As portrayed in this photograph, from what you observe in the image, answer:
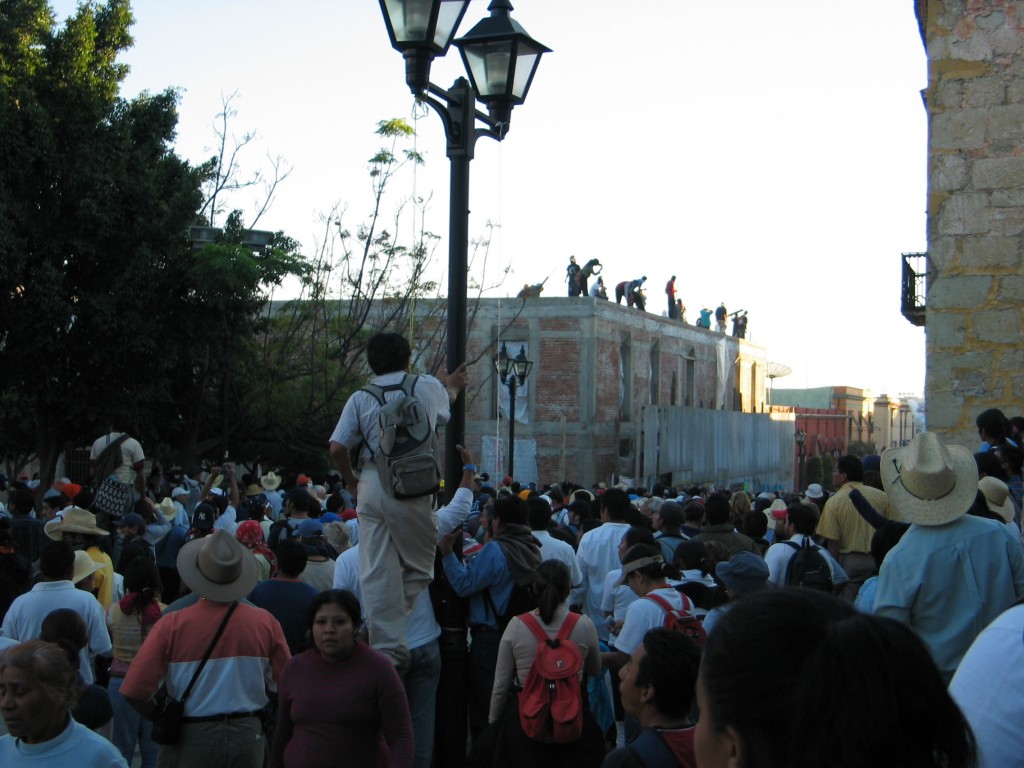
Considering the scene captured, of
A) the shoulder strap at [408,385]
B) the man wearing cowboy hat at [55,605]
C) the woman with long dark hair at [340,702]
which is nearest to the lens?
the woman with long dark hair at [340,702]

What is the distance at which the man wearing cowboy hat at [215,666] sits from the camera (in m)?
5.00

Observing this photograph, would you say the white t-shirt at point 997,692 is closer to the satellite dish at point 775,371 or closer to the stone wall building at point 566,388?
the stone wall building at point 566,388

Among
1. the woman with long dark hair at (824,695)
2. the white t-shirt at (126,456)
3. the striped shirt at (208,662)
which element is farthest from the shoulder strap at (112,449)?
the woman with long dark hair at (824,695)

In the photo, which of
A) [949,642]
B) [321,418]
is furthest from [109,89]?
[949,642]

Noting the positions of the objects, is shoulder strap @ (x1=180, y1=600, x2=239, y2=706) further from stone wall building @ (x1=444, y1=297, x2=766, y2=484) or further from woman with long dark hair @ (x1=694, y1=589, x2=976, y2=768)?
stone wall building @ (x1=444, y1=297, x2=766, y2=484)

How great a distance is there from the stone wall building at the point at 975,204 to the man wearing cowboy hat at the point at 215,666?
24.2 ft

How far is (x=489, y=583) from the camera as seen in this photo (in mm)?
6453

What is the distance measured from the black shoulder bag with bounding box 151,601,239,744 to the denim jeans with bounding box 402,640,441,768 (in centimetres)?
122

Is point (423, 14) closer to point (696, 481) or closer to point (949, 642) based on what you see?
point (949, 642)

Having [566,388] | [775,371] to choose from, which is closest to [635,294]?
[566,388]

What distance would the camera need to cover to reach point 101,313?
748 inches

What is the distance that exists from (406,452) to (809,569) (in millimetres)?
3652

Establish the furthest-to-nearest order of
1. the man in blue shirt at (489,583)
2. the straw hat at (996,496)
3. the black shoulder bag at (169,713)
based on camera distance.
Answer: the straw hat at (996,496) < the man in blue shirt at (489,583) < the black shoulder bag at (169,713)

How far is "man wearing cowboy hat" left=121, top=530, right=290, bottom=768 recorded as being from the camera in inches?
197
